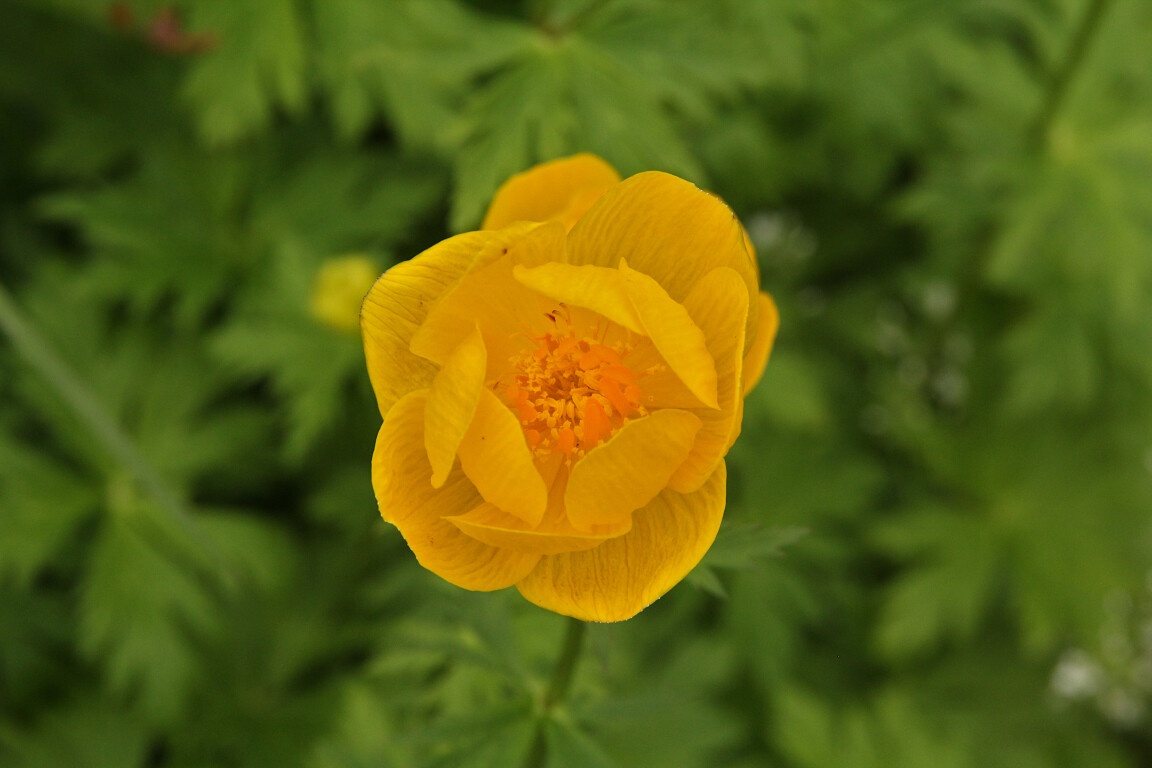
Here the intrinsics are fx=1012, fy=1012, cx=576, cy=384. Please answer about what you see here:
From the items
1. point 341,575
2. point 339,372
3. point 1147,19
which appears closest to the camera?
point 339,372

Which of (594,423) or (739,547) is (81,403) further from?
(739,547)

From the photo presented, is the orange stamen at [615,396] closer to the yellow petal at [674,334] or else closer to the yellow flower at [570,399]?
the yellow flower at [570,399]

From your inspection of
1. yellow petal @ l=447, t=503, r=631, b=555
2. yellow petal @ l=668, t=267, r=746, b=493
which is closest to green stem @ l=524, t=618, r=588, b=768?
yellow petal @ l=447, t=503, r=631, b=555

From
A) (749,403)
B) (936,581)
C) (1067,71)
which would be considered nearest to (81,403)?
(749,403)

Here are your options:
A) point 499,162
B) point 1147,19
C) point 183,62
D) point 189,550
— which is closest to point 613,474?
point 499,162

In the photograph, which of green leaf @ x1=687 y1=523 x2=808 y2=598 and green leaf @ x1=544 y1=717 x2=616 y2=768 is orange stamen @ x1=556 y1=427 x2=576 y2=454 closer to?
green leaf @ x1=687 y1=523 x2=808 y2=598

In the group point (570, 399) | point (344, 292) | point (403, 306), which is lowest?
point (344, 292)

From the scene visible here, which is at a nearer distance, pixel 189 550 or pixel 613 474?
pixel 613 474

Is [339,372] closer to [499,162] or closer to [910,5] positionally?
[499,162]
